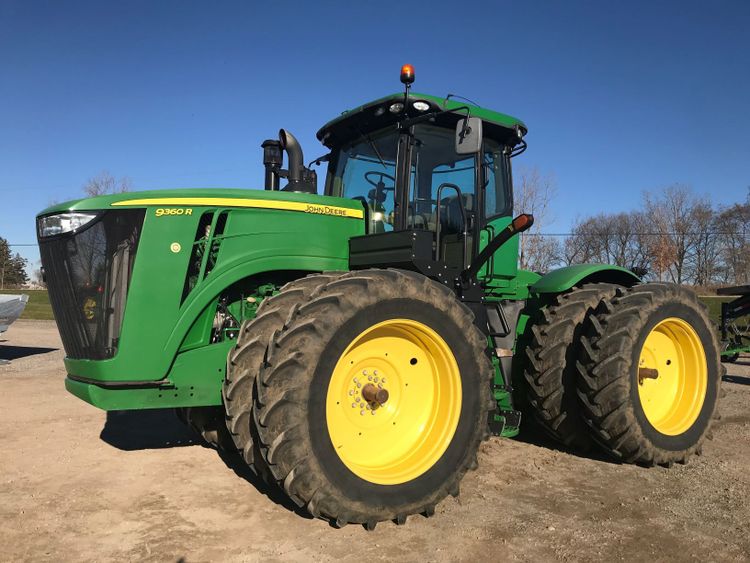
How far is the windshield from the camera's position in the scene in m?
4.64

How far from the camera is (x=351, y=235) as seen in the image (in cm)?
447

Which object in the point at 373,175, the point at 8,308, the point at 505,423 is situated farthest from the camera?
the point at 8,308

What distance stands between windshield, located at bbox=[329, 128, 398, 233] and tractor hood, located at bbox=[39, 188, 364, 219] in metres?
0.41

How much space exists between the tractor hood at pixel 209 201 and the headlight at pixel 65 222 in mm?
35

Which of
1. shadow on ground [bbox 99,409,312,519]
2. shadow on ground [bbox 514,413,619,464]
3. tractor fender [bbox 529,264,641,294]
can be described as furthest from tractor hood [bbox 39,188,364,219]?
shadow on ground [bbox 514,413,619,464]

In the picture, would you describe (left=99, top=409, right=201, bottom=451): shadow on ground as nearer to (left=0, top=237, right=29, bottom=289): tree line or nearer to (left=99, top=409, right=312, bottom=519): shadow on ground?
(left=99, top=409, right=312, bottom=519): shadow on ground

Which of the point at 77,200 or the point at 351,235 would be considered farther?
the point at 351,235

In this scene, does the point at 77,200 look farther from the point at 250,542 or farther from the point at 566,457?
the point at 566,457

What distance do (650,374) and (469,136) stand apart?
2509 millimetres

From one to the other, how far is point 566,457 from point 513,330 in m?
1.18

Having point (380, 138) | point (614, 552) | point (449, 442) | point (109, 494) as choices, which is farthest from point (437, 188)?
point (109, 494)

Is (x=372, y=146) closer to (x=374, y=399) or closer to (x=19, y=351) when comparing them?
(x=374, y=399)

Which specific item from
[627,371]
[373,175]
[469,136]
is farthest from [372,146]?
[627,371]

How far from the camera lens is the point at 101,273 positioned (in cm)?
362
